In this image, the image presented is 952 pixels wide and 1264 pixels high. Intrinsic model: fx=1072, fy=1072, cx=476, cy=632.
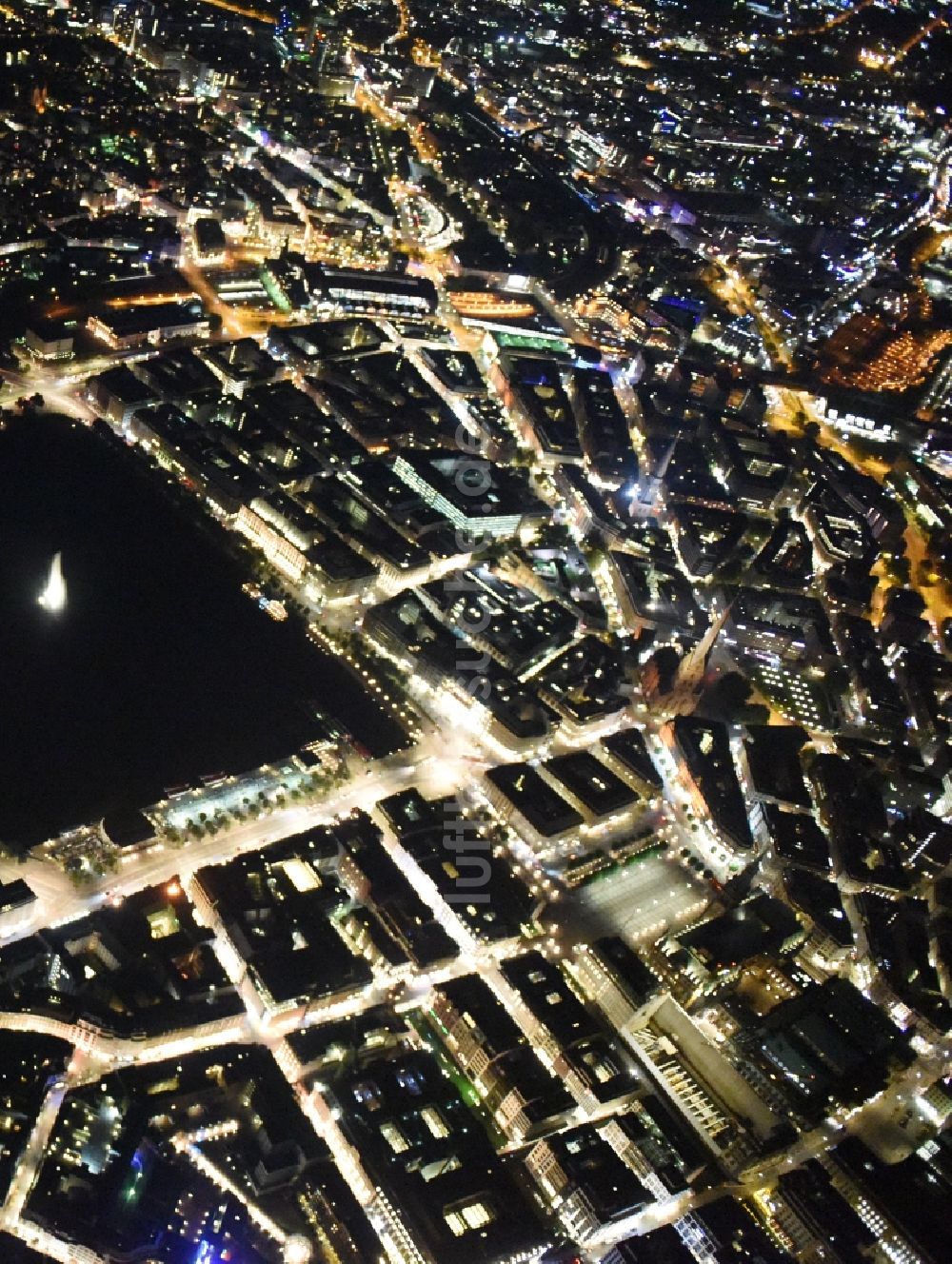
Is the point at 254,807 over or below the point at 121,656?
below

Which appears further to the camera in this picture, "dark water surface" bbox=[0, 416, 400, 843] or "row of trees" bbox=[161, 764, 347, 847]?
"dark water surface" bbox=[0, 416, 400, 843]

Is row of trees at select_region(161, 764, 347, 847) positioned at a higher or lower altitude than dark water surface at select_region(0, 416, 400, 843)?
lower

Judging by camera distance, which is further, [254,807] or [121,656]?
[121,656]

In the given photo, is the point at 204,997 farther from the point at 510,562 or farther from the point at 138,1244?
the point at 510,562

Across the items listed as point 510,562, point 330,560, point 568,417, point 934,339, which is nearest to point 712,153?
point 934,339

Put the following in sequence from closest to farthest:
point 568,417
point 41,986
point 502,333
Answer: point 41,986
point 568,417
point 502,333

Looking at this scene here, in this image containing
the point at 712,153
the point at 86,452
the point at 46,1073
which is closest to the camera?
the point at 46,1073

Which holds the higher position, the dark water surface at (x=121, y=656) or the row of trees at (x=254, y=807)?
the dark water surface at (x=121, y=656)

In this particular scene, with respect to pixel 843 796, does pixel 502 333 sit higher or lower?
higher
